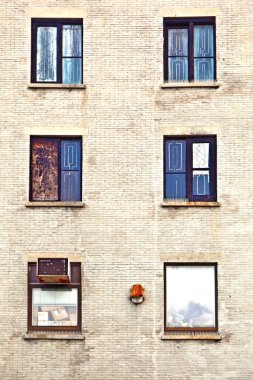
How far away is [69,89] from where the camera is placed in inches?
1050

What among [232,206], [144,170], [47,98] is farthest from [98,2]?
[232,206]

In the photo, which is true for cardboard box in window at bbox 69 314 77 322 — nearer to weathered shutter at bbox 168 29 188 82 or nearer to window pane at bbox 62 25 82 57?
weathered shutter at bbox 168 29 188 82

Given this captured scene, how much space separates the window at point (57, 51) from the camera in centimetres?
2694

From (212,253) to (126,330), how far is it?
2920mm

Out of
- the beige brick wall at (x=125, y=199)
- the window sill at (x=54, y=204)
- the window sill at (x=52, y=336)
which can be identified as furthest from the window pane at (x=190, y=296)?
the window sill at (x=54, y=204)

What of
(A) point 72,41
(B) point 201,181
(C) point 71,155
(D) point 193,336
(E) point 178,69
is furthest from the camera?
(A) point 72,41

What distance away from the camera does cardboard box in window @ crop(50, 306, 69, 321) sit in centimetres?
2594

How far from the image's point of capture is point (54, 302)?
1023 inches

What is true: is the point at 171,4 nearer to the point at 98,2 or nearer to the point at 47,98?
the point at 98,2

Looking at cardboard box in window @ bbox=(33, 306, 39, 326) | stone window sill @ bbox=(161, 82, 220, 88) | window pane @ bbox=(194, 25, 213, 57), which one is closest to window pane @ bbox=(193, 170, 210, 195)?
stone window sill @ bbox=(161, 82, 220, 88)

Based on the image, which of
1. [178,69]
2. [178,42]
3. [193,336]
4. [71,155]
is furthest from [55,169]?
[193,336]

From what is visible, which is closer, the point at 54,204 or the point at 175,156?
the point at 54,204

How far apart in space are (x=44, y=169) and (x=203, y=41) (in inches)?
212

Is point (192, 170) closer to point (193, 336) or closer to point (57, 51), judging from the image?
point (193, 336)
